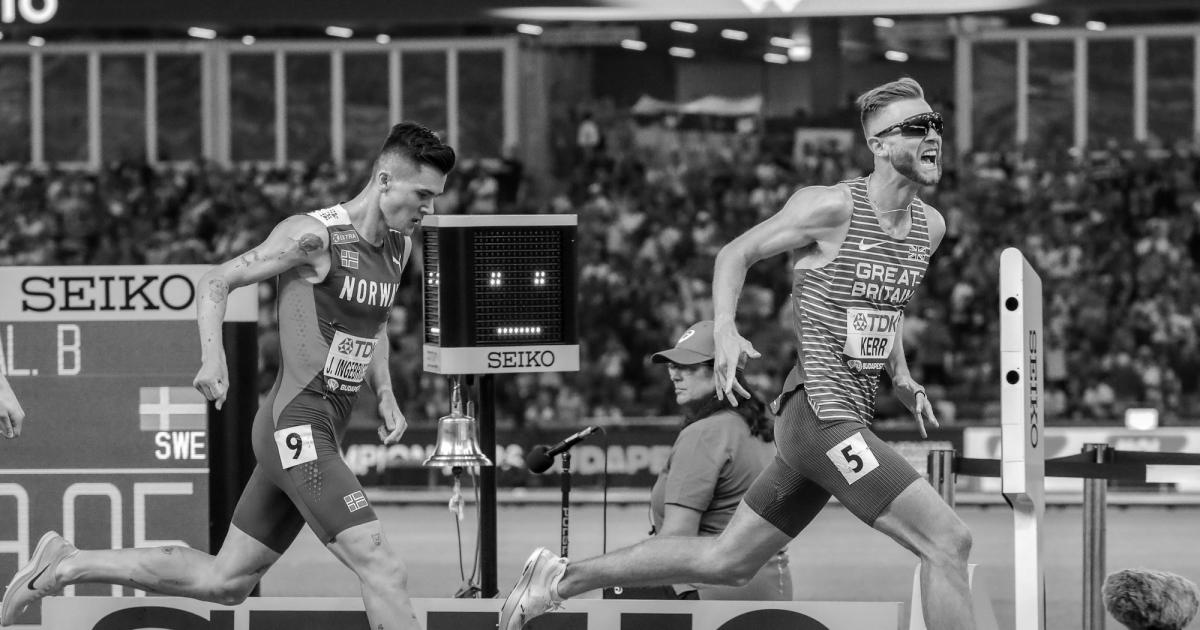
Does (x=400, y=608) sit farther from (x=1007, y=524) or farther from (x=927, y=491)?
(x=1007, y=524)

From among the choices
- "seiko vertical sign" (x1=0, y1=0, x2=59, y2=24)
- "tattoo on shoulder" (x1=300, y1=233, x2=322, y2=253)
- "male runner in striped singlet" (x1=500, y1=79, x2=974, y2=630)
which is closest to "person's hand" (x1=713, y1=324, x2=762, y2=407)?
"male runner in striped singlet" (x1=500, y1=79, x2=974, y2=630)

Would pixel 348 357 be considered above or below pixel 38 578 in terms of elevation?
above

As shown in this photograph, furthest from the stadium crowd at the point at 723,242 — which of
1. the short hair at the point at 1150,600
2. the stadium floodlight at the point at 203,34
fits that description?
the short hair at the point at 1150,600

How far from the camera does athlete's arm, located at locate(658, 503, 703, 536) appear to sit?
6312 millimetres

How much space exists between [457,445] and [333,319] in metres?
1.12

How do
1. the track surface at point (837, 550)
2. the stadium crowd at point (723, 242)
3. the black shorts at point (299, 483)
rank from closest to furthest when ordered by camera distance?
the black shorts at point (299, 483) → the track surface at point (837, 550) → the stadium crowd at point (723, 242)

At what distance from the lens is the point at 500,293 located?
23.8 feet

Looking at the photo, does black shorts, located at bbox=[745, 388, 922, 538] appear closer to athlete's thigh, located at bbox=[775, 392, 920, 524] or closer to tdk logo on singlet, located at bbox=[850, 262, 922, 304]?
athlete's thigh, located at bbox=[775, 392, 920, 524]

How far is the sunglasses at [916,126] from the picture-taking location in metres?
5.83

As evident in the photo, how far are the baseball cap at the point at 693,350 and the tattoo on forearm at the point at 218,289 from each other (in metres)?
1.66

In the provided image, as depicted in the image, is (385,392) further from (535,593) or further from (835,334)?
(835,334)

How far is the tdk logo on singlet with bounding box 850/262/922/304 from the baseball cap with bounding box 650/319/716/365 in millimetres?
912

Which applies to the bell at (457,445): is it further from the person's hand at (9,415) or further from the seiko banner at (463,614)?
the person's hand at (9,415)

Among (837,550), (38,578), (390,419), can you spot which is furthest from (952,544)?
(837,550)
